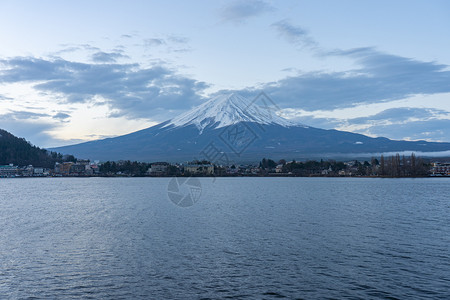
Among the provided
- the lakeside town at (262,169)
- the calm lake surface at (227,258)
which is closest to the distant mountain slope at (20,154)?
the lakeside town at (262,169)

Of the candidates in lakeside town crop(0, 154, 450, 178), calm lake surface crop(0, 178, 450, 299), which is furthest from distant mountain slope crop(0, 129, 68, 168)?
calm lake surface crop(0, 178, 450, 299)

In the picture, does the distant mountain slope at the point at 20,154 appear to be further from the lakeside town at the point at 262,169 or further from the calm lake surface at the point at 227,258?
the calm lake surface at the point at 227,258

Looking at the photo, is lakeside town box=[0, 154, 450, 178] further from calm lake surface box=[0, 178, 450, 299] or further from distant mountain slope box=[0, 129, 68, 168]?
calm lake surface box=[0, 178, 450, 299]

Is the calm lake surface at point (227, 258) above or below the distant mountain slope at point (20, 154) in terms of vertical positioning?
below

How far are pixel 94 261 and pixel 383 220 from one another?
17557mm

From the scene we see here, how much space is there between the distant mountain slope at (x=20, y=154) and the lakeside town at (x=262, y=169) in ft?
14.2

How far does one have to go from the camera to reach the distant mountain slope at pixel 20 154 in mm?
166875

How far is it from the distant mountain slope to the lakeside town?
4.32 metres

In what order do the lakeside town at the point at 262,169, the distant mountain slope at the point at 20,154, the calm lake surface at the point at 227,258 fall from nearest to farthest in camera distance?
the calm lake surface at the point at 227,258 < the lakeside town at the point at 262,169 < the distant mountain slope at the point at 20,154

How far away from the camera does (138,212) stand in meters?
30.8

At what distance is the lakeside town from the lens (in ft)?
389

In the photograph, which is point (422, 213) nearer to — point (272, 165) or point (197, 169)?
point (197, 169)

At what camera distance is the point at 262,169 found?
155750mm

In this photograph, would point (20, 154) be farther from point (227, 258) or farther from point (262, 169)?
point (227, 258)
